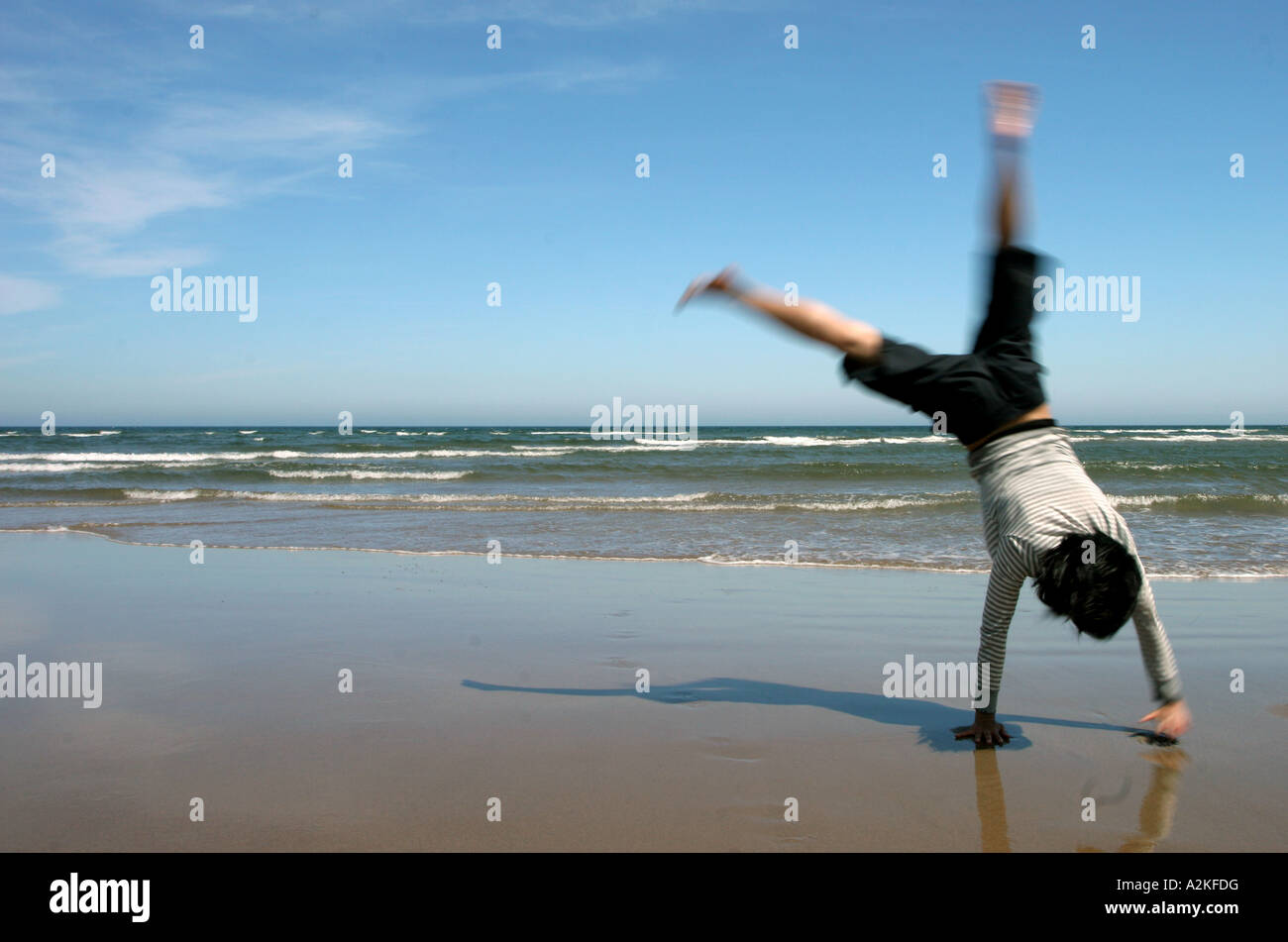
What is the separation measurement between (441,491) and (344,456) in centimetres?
1576

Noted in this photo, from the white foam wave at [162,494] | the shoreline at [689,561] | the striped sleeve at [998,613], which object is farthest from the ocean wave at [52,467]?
the striped sleeve at [998,613]

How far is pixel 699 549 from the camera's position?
10797 mm

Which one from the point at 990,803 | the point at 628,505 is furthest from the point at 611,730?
the point at 628,505

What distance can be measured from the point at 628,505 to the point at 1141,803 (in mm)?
13365

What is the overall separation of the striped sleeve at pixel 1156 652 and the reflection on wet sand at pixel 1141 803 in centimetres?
29

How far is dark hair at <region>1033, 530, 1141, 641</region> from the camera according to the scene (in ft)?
10.8

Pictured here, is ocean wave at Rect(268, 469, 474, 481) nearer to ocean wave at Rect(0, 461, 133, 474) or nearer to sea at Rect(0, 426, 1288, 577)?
sea at Rect(0, 426, 1288, 577)

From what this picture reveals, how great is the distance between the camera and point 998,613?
12.7ft

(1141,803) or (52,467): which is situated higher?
(52,467)

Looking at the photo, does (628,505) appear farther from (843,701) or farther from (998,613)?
(998,613)

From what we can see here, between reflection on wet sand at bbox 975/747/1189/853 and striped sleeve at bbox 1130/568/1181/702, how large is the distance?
287 mm

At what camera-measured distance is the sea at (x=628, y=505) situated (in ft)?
35.9

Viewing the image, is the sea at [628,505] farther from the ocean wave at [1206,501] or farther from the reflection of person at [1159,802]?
the reflection of person at [1159,802]
